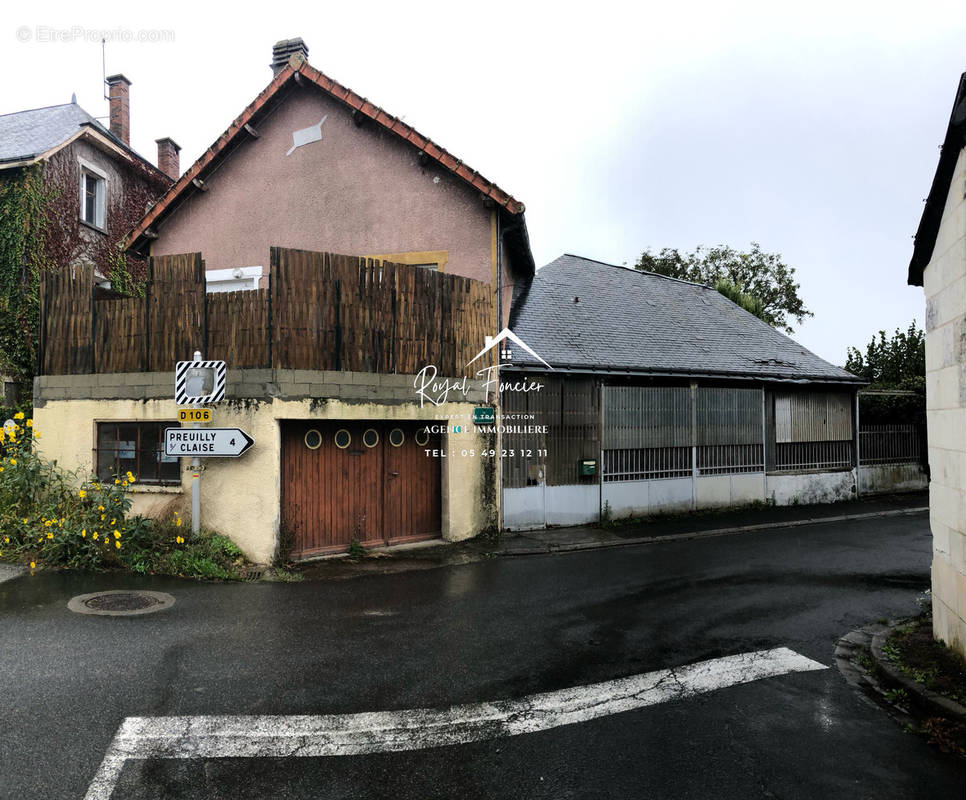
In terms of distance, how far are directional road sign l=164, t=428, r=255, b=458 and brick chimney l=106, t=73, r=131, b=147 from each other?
1549 centimetres

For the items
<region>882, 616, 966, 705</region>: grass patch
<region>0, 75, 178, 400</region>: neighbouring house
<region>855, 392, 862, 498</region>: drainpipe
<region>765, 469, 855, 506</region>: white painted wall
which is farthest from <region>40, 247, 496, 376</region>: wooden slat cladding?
<region>855, 392, 862, 498</region>: drainpipe

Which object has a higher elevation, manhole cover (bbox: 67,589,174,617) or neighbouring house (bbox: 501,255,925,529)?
neighbouring house (bbox: 501,255,925,529)

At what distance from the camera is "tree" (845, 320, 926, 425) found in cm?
1839

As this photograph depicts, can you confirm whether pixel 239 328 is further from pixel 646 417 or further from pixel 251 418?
pixel 646 417

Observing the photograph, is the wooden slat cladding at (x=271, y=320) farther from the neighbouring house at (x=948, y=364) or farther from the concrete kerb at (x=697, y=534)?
the neighbouring house at (x=948, y=364)

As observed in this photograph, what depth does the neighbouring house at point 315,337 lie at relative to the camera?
9375mm

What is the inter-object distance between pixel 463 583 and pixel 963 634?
5.46 m

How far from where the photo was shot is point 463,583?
855 centimetres

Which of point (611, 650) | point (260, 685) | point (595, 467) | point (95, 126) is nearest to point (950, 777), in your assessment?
point (611, 650)

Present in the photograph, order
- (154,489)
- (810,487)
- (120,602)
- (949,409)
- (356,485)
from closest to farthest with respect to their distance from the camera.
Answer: (949,409)
(120,602)
(154,489)
(356,485)
(810,487)

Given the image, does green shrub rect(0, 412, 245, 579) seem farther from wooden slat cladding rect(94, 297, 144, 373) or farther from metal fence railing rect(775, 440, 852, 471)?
metal fence railing rect(775, 440, 852, 471)

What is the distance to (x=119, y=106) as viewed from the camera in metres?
19.8

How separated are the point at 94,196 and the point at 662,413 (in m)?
16.3

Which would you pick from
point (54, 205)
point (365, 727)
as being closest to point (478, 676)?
point (365, 727)
